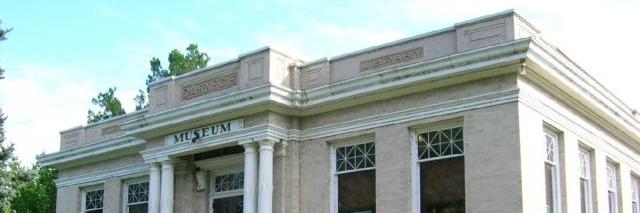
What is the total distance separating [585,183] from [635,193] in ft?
14.1

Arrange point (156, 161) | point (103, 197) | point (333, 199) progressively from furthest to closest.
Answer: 1. point (103, 197)
2. point (156, 161)
3. point (333, 199)

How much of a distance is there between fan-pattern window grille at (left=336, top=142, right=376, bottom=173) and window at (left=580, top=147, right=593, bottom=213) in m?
4.64

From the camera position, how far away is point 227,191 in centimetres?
2255

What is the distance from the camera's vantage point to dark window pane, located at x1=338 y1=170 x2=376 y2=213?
19844 mm

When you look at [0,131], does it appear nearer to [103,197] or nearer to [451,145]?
[103,197]

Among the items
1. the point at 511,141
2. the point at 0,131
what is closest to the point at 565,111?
the point at 511,141

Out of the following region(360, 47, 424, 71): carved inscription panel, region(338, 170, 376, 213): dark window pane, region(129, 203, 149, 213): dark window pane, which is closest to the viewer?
region(360, 47, 424, 71): carved inscription panel

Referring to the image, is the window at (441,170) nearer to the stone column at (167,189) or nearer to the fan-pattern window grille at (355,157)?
the fan-pattern window grille at (355,157)

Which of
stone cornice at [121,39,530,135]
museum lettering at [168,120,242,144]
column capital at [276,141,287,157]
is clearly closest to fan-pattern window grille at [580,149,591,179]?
stone cornice at [121,39,530,135]

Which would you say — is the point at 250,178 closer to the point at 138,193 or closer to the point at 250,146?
the point at 250,146

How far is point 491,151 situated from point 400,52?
10.2 ft

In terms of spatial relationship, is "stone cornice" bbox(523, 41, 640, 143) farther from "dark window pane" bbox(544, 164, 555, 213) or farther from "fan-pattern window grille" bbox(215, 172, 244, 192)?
"fan-pattern window grille" bbox(215, 172, 244, 192)

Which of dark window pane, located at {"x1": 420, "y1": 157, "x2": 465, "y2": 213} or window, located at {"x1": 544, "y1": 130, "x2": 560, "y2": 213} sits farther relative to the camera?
window, located at {"x1": 544, "y1": 130, "x2": 560, "y2": 213}

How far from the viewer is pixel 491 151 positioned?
17.8m
